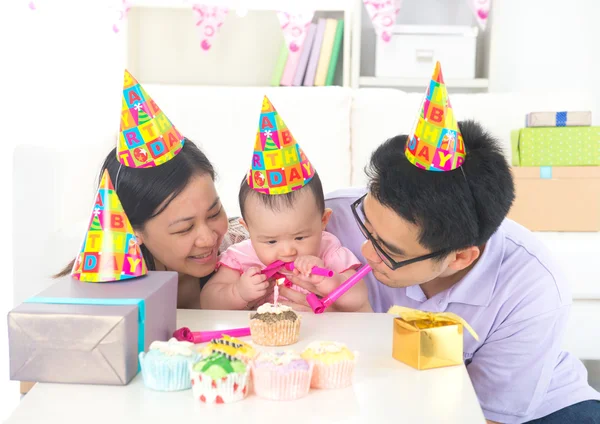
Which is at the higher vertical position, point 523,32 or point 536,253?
point 523,32

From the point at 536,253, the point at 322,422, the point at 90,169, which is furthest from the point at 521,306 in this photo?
the point at 90,169

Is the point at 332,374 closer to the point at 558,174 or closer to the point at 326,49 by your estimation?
the point at 558,174

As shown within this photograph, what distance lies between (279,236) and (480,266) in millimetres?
415

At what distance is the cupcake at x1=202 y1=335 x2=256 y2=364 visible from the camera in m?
0.84

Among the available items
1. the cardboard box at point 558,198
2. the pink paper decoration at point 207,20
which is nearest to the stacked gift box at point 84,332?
the cardboard box at point 558,198

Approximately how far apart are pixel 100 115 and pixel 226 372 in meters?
2.85

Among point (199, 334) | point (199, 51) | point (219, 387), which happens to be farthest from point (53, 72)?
point (219, 387)

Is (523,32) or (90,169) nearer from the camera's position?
(90,169)

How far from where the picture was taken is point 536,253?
4.21 ft

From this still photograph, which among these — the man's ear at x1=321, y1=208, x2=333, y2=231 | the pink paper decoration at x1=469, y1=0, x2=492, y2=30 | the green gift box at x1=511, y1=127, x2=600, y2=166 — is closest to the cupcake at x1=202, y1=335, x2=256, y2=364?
the man's ear at x1=321, y1=208, x2=333, y2=231

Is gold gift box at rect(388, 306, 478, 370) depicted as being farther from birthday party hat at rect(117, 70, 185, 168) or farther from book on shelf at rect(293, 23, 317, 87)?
book on shelf at rect(293, 23, 317, 87)

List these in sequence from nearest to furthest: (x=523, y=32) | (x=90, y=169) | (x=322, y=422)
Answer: (x=322, y=422) < (x=90, y=169) < (x=523, y=32)

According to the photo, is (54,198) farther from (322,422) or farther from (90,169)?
(322,422)

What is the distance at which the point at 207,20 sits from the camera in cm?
340
